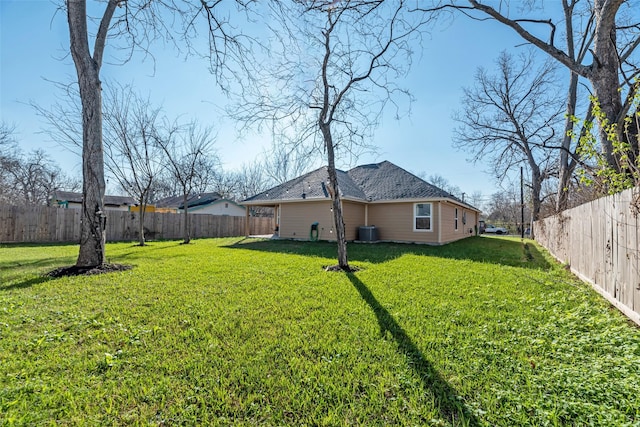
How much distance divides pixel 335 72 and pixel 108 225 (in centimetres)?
1428

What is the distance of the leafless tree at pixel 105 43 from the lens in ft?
20.0

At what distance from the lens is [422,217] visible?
42.0 ft

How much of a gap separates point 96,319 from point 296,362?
8.69ft

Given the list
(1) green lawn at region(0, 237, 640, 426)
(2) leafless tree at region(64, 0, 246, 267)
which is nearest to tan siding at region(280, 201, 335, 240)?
(2) leafless tree at region(64, 0, 246, 267)

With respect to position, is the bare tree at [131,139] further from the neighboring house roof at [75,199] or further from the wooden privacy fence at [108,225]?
the neighboring house roof at [75,199]

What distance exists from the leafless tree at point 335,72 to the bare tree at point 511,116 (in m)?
12.5

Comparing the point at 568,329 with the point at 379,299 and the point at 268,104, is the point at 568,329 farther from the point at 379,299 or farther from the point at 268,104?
the point at 268,104

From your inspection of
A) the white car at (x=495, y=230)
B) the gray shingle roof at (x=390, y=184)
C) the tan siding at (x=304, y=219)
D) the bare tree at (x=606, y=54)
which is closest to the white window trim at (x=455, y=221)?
the gray shingle roof at (x=390, y=184)

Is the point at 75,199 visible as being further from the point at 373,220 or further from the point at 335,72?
the point at 335,72

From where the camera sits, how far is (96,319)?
333cm

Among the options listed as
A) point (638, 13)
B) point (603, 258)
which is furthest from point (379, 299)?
point (638, 13)

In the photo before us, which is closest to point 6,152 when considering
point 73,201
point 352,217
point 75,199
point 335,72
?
point 73,201

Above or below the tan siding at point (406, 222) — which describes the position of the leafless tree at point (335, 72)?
above

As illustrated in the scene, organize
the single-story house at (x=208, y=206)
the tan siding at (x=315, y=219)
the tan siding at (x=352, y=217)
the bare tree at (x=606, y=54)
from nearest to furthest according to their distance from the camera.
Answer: the bare tree at (x=606, y=54)
the tan siding at (x=352, y=217)
the tan siding at (x=315, y=219)
the single-story house at (x=208, y=206)
